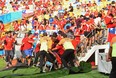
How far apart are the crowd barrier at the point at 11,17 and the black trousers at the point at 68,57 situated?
42.2 ft

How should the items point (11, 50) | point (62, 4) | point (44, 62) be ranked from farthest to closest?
point (62, 4) < point (11, 50) < point (44, 62)

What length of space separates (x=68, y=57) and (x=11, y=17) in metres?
14.0

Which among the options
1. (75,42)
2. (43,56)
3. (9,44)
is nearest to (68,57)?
(43,56)

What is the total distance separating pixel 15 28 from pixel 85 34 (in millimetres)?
8810

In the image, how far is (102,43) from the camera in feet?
48.2

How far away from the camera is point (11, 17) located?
1006 inches

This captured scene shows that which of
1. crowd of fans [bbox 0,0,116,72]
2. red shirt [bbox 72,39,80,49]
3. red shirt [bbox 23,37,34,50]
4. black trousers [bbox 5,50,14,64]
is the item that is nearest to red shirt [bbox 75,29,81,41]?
crowd of fans [bbox 0,0,116,72]

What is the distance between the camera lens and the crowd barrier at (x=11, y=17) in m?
24.8

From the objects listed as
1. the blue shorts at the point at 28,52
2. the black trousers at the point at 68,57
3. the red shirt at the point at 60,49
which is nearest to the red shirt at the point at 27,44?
the blue shorts at the point at 28,52

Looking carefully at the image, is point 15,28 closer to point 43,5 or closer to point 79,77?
point 43,5

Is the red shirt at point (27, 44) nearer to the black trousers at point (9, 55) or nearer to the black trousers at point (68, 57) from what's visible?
the black trousers at point (9, 55)

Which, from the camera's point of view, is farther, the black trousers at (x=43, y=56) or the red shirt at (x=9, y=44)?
the red shirt at (x=9, y=44)

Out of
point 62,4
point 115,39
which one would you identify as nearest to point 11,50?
point 115,39

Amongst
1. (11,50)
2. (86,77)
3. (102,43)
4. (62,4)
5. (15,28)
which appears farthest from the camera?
(62,4)
